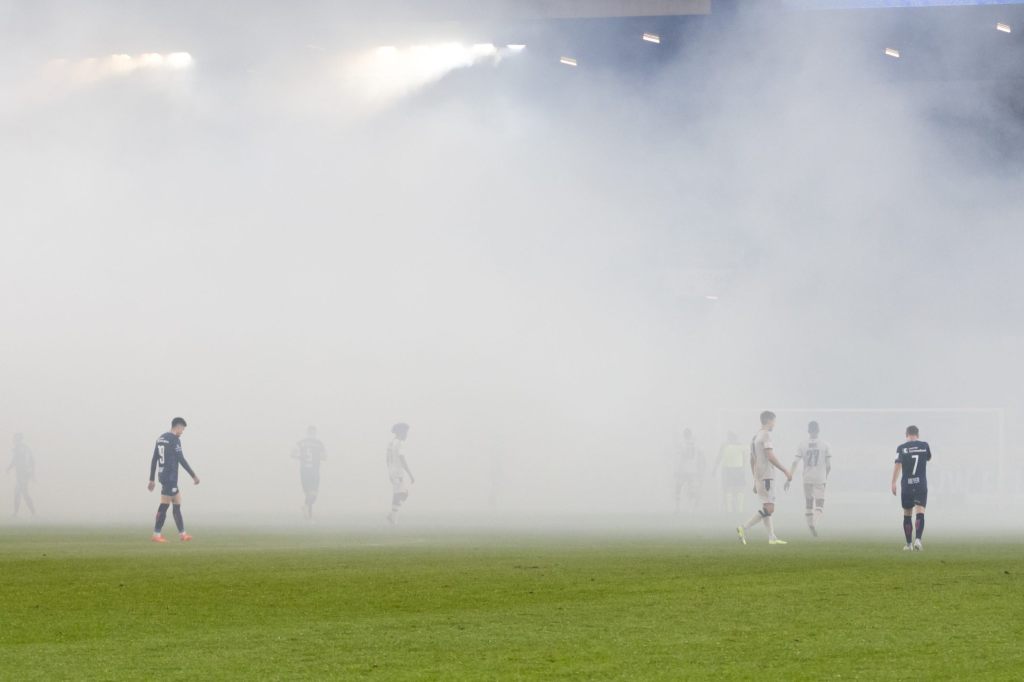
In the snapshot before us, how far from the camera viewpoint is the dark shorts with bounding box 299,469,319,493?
27.0 m

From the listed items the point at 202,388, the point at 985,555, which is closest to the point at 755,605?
the point at 985,555

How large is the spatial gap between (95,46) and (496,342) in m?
19.0

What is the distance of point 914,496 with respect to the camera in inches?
641

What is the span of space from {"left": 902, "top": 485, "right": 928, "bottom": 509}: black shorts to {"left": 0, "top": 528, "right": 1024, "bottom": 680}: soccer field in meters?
0.95

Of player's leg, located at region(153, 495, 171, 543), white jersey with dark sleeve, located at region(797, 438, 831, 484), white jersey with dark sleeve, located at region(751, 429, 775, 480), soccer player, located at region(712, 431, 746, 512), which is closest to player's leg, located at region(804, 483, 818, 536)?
white jersey with dark sleeve, located at region(797, 438, 831, 484)

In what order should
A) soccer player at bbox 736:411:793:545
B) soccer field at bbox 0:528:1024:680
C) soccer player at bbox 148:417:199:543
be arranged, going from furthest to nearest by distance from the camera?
soccer player at bbox 736:411:793:545 → soccer player at bbox 148:417:199:543 → soccer field at bbox 0:528:1024:680

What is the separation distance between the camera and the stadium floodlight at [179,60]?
83.3ft

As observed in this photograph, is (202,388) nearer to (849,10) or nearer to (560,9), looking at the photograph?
(560,9)

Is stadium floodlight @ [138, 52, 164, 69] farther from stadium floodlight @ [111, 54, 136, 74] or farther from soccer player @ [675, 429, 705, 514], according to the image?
soccer player @ [675, 429, 705, 514]

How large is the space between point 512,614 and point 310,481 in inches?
713

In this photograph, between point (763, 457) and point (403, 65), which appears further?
point (403, 65)

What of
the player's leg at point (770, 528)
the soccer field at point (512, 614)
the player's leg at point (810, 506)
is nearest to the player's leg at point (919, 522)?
the soccer field at point (512, 614)

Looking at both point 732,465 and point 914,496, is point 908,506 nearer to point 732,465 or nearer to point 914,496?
point 914,496

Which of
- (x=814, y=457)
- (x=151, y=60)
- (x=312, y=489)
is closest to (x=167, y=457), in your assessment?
(x=312, y=489)
